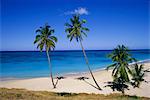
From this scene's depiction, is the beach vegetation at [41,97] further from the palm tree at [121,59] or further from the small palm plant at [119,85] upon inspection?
the small palm plant at [119,85]

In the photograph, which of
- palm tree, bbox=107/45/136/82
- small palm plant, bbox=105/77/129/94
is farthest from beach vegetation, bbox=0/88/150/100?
small palm plant, bbox=105/77/129/94

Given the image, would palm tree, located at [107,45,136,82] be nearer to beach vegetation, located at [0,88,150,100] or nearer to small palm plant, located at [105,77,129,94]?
small palm plant, located at [105,77,129,94]

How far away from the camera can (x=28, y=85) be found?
42406 millimetres

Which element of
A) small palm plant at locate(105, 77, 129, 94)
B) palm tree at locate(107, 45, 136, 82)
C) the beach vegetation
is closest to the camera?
the beach vegetation

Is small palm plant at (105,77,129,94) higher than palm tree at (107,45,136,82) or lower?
lower

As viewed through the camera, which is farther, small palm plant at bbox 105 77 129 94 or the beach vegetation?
small palm plant at bbox 105 77 129 94

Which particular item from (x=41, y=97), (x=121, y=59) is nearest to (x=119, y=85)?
Answer: (x=121, y=59)

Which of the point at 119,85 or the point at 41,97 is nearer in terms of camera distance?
the point at 41,97

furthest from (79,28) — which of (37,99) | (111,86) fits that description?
(37,99)

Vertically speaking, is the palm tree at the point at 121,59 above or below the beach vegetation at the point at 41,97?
above

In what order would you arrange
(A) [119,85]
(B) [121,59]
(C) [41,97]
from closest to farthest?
(C) [41,97] → (B) [121,59] → (A) [119,85]

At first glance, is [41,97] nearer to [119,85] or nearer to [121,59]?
[121,59]

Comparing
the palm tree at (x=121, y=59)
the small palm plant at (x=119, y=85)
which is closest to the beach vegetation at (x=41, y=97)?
the palm tree at (x=121, y=59)

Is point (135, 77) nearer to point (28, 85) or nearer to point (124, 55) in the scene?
point (124, 55)
